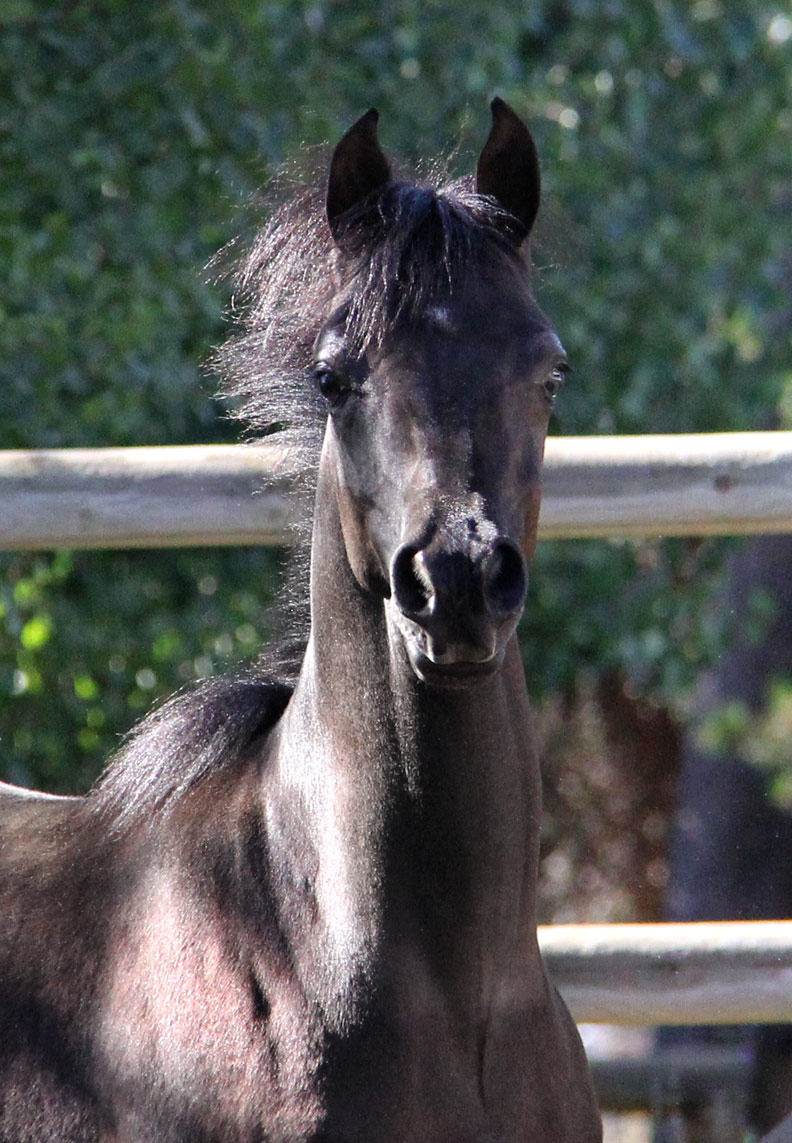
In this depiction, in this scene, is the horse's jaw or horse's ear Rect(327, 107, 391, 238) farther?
horse's ear Rect(327, 107, 391, 238)

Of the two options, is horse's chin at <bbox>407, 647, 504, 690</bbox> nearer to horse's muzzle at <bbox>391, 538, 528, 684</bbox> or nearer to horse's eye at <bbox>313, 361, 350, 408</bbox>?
horse's muzzle at <bbox>391, 538, 528, 684</bbox>

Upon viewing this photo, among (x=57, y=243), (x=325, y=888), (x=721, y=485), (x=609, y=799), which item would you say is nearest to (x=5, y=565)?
(x=57, y=243)

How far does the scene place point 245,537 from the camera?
2748 millimetres

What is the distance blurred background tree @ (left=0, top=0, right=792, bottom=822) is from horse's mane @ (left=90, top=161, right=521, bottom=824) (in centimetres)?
158

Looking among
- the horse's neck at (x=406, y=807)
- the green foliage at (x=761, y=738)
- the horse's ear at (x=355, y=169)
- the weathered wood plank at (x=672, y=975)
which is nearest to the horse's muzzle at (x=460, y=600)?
the horse's neck at (x=406, y=807)

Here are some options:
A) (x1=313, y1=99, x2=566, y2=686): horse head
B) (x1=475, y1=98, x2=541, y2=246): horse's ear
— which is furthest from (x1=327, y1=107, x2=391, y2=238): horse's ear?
(x1=475, y1=98, x2=541, y2=246): horse's ear

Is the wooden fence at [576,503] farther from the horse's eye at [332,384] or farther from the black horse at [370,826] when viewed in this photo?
the horse's eye at [332,384]

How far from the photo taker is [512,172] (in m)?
2.08

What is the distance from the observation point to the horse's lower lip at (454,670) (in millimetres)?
1699

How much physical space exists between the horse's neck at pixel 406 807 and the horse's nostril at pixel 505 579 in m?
0.21

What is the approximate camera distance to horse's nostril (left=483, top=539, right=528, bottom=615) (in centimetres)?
165

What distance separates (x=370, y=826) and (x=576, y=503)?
0.97 meters

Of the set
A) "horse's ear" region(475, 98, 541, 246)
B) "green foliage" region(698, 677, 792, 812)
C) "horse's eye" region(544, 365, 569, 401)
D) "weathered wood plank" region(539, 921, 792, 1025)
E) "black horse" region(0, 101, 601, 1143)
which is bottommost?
"green foliage" region(698, 677, 792, 812)

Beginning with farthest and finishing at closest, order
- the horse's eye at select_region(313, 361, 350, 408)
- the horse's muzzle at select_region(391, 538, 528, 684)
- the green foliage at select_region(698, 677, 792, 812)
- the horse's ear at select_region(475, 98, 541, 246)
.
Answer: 1. the green foliage at select_region(698, 677, 792, 812)
2. the horse's ear at select_region(475, 98, 541, 246)
3. the horse's eye at select_region(313, 361, 350, 408)
4. the horse's muzzle at select_region(391, 538, 528, 684)
